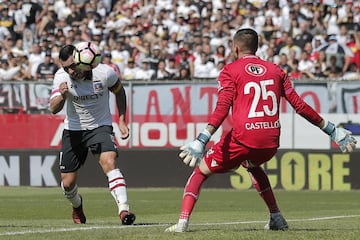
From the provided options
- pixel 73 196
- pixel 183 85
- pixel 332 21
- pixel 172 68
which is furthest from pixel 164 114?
pixel 73 196

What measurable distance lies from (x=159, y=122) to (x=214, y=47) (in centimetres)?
468

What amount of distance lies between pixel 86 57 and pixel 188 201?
8.87 feet

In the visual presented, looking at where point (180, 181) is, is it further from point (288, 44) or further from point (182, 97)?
point (288, 44)

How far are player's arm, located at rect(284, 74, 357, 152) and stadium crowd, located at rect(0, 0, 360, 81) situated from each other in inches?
540

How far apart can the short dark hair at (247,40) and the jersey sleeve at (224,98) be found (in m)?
0.36

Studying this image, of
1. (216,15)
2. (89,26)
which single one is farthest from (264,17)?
(89,26)

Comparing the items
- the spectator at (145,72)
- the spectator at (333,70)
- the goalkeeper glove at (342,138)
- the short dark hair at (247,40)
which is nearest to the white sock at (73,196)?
the short dark hair at (247,40)

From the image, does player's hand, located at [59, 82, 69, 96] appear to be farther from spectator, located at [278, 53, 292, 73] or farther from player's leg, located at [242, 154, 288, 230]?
spectator, located at [278, 53, 292, 73]

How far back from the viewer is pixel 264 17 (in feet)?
95.5

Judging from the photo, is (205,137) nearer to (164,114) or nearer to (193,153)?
(193,153)

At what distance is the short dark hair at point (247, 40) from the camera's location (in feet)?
35.3

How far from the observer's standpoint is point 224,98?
413 inches

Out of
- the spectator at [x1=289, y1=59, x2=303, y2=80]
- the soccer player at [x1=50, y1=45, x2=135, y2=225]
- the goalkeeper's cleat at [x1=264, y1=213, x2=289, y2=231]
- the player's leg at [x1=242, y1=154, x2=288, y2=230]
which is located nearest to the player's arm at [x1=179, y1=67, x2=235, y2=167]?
the player's leg at [x1=242, y1=154, x2=288, y2=230]

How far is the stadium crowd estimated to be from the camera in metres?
26.3
